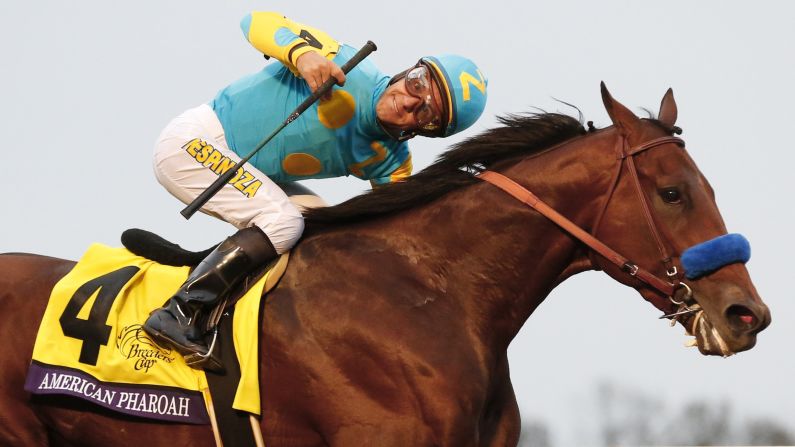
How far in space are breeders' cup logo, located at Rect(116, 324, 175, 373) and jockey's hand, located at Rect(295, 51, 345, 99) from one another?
129 centimetres

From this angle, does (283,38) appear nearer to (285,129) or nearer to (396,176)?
(285,129)

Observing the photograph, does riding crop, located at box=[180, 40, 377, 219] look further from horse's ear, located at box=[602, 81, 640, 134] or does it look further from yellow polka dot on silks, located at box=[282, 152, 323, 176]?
horse's ear, located at box=[602, 81, 640, 134]

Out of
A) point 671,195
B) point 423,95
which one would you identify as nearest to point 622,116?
point 671,195

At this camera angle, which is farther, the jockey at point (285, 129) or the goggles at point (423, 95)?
the goggles at point (423, 95)

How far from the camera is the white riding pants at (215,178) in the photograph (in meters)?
6.00

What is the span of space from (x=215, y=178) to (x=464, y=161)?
3.65 feet

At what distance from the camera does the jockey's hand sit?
19.5ft

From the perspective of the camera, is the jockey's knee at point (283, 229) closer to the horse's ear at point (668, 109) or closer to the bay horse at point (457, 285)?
the bay horse at point (457, 285)

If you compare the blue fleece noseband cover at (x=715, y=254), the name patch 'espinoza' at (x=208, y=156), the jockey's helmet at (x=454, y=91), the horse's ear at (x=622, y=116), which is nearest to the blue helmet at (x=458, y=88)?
the jockey's helmet at (x=454, y=91)

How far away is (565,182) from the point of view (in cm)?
582

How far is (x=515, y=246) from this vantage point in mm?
5836

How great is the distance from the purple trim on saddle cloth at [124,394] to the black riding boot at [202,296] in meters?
0.17

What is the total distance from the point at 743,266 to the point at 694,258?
0.21 m

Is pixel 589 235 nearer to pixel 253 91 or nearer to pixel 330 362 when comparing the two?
pixel 330 362
